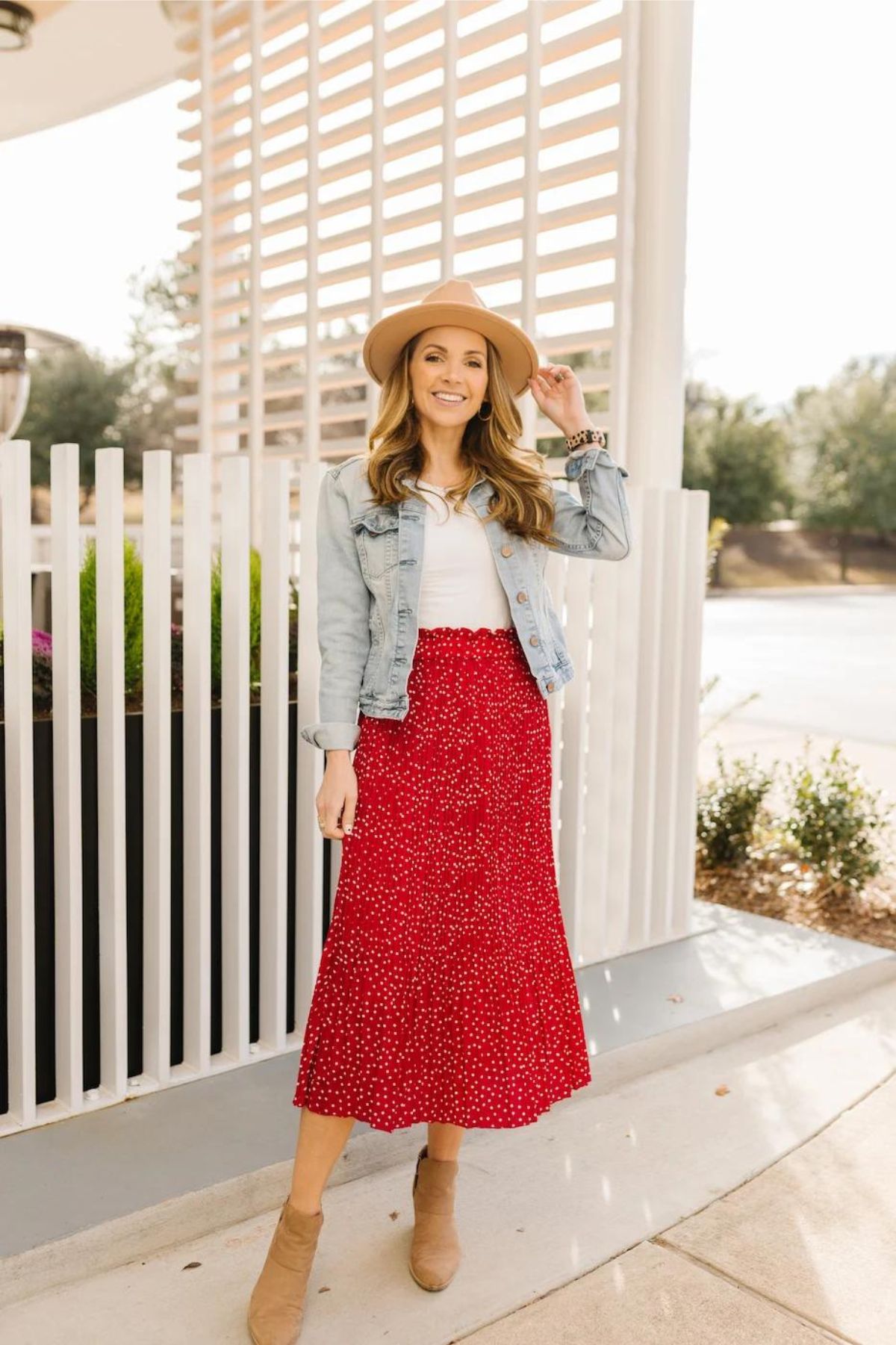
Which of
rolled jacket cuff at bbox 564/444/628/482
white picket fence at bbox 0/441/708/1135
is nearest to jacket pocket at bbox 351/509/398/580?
rolled jacket cuff at bbox 564/444/628/482

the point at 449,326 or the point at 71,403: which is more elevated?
the point at 71,403

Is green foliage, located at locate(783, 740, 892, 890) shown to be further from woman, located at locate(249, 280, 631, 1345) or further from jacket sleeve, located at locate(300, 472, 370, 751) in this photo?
jacket sleeve, located at locate(300, 472, 370, 751)

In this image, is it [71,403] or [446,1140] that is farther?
[71,403]

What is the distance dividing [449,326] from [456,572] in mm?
461

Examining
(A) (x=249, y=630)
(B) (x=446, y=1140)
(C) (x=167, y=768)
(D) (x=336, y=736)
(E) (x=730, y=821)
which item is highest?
(A) (x=249, y=630)

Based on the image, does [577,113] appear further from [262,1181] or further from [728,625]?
[728,625]

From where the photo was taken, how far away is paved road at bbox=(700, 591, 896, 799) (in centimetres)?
1017

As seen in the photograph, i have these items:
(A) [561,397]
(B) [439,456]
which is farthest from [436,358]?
(A) [561,397]

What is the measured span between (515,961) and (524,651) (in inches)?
22.7

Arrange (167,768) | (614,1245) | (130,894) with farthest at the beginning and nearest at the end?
(130,894) → (167,768) → (614,1245)

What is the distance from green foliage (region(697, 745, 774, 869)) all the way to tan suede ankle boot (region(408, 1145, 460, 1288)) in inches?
115

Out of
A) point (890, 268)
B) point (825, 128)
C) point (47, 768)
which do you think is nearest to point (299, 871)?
point (47, 768)

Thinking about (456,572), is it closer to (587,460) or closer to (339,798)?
(587,460)

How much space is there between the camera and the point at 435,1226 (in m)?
2.38
